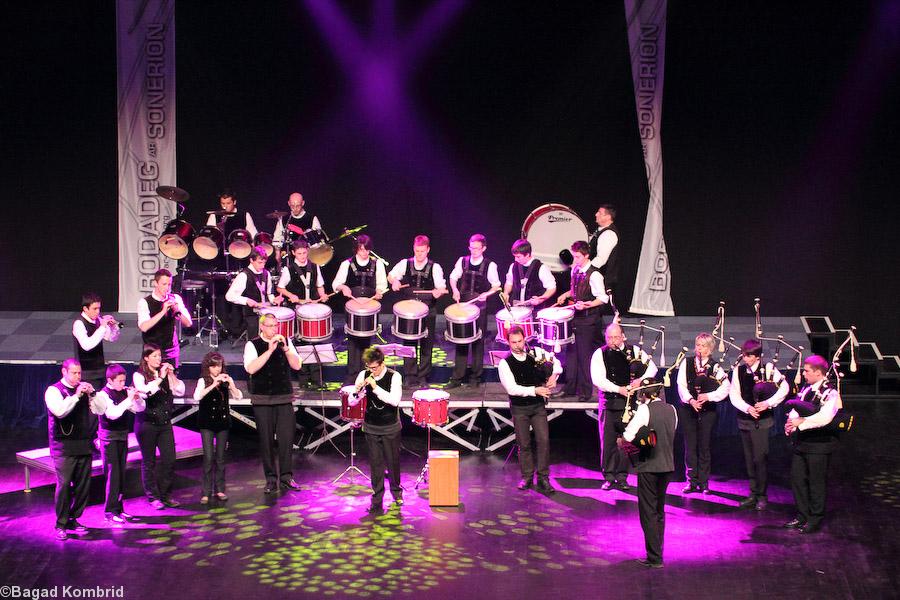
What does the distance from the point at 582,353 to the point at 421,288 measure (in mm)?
1693

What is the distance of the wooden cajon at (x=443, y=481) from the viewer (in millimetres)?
9055

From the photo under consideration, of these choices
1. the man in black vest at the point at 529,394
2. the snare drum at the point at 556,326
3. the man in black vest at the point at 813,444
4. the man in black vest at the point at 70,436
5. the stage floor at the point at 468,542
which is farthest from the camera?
the snare drum at the point at 556,326

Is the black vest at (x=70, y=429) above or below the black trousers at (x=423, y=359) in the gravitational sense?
below

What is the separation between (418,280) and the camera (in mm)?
10805

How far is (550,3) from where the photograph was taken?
12.2 metres

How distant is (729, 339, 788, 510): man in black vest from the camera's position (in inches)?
353

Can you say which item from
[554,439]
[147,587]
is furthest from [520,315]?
[147,587]

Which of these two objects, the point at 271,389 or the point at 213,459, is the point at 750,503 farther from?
the point at 213,459

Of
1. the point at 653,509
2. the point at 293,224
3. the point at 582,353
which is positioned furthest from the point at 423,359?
the point at 653,509

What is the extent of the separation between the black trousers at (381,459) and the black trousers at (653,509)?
2096mm

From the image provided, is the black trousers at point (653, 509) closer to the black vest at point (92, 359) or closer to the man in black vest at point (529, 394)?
→ the man in black vest at point (529, 394)

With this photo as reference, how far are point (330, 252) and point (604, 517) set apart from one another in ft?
13.0

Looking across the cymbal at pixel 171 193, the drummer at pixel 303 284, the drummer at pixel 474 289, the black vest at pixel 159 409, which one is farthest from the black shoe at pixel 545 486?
the cymbal at pixel 171 193

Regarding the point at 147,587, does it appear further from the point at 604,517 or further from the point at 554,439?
the point at 554,439
